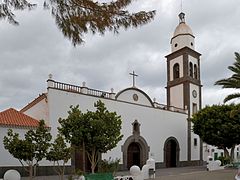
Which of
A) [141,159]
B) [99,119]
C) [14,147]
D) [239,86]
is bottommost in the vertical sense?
[141,159]

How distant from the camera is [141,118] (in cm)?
2798

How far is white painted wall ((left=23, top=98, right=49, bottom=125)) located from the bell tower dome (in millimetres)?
17522

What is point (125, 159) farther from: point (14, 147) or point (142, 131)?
point (14, 147)

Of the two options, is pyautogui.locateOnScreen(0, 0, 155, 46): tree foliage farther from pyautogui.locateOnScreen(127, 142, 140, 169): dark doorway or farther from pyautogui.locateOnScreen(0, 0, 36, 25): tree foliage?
pyautogui.locateOnScreen(127, 142, 140, 169): dark doorway

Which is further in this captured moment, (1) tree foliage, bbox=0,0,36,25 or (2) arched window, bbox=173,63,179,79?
(2) arched window, bbox=173,63,179,79

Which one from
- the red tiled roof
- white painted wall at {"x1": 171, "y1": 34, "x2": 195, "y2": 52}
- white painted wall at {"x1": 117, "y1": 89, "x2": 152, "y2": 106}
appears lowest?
the red tiled roof

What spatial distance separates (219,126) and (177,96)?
720 centimetres

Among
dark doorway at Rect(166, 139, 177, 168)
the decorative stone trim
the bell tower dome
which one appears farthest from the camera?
the bell tower dome

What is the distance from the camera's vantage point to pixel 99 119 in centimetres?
1435

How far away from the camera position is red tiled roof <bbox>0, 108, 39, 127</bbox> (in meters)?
20.0

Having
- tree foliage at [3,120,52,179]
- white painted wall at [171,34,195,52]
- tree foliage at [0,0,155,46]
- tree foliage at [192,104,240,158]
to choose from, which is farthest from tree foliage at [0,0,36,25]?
white painted wall at [171,34,195,52]

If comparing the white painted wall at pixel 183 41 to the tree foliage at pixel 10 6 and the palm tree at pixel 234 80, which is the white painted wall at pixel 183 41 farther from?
the tree foliage at pixel 10 6

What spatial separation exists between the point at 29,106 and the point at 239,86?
14.7 meters

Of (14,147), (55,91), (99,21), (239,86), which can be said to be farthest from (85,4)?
(55,91)
